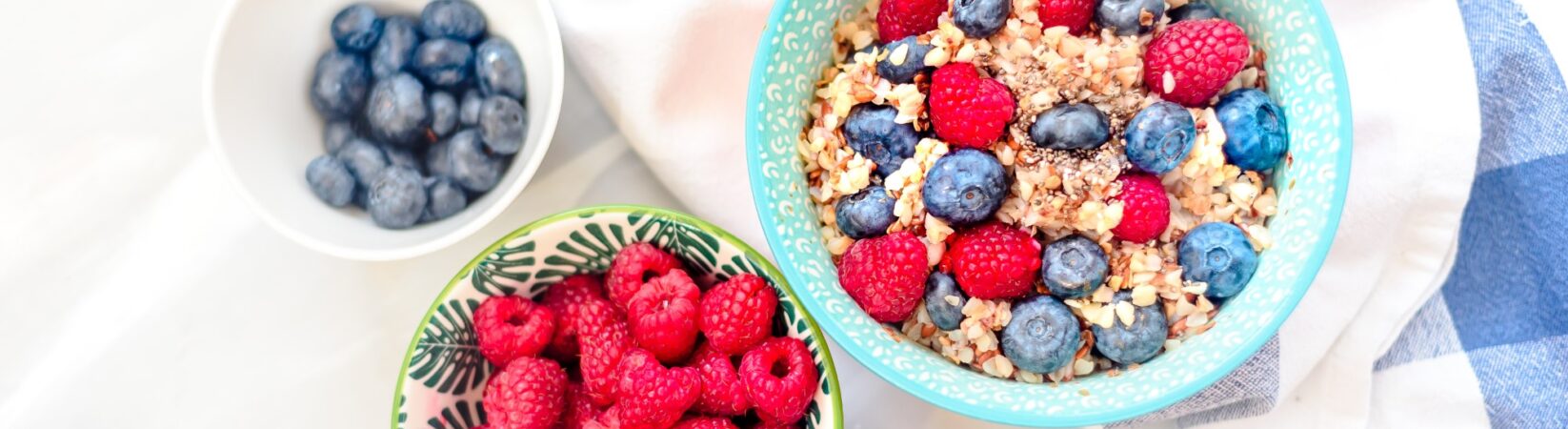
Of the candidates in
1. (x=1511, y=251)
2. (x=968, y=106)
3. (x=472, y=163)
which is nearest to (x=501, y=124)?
(x=472, y=163)

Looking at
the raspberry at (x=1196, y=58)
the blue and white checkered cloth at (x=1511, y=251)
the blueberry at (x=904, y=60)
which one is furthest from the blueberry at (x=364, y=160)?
the blue and white checkered cloth at (x=1511, y=251)

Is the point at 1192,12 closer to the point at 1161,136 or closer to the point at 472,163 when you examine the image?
the point at 1161,136

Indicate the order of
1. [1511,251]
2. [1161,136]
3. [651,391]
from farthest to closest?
[1511,251] → [651,391] → [1161,136]

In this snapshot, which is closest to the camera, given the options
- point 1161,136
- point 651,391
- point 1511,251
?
point 1161,136

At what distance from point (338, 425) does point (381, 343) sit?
12cm

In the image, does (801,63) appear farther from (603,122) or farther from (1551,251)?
(1551,251)

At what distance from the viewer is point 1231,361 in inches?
37.5

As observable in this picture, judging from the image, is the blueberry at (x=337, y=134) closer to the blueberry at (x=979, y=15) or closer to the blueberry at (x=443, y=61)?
the blueberry at (x=443, y=61)

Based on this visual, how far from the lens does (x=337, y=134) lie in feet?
4.00

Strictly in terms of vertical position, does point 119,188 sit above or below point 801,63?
below

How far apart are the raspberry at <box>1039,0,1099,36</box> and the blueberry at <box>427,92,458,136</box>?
645mm

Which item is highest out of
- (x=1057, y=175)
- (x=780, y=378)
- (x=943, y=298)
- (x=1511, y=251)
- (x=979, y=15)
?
(x=979, y=15)

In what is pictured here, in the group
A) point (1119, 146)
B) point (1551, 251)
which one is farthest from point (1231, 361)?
point (1551, 251)

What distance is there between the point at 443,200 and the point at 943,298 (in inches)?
21.7
